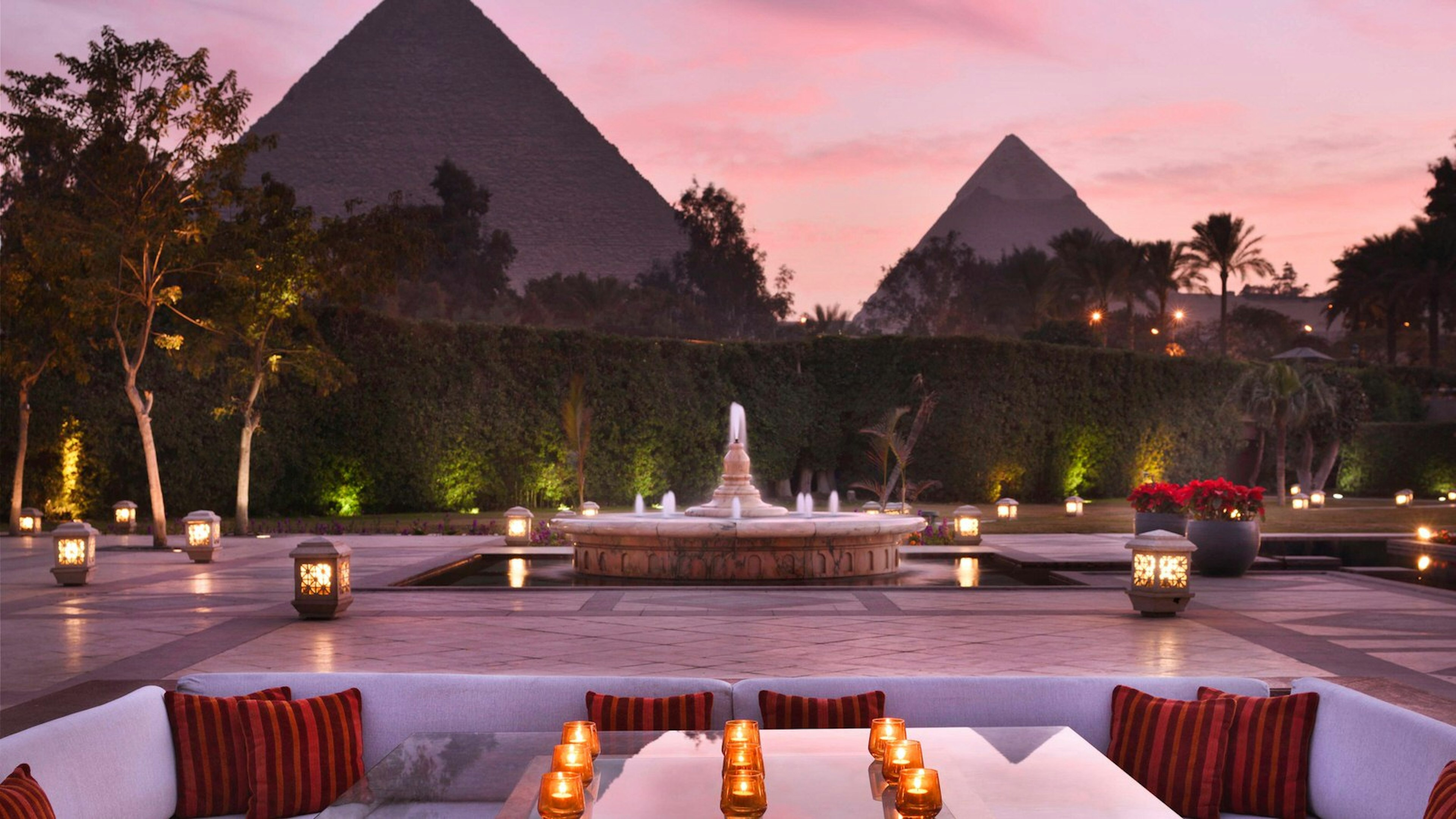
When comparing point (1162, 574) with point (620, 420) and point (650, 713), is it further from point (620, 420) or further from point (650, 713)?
point (620, 420)

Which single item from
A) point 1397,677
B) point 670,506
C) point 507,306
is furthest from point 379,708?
point 507,306

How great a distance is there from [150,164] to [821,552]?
11434 mm

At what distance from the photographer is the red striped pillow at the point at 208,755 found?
13.3 ft

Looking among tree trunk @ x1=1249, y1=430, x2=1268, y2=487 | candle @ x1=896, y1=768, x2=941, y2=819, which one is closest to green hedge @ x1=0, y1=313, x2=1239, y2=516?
tree trunk @ x1=1249, y1=430, x2=1268, y2=487

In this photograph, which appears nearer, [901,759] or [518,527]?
[901,759]

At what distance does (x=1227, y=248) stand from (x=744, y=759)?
52637 mm

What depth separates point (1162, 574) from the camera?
10.5 metres

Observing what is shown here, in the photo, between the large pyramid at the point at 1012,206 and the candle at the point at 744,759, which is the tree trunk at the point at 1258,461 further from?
the large pyramid at the point at 1012,206

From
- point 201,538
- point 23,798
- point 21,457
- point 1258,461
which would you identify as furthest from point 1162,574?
point 1258,461

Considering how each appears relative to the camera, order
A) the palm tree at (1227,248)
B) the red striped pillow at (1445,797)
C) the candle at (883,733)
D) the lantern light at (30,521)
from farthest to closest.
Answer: the palm tree at (1227,248), the lantern light at (30,521), the candle at (883,733), the red striped pillow at (1445,797)

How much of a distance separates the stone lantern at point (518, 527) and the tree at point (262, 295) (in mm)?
5227

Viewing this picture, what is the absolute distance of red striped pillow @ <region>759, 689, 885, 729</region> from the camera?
4.14m

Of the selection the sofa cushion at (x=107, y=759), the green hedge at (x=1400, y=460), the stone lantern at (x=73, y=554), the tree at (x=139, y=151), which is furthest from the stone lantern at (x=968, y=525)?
the green hedge at (x=1400, y=460)

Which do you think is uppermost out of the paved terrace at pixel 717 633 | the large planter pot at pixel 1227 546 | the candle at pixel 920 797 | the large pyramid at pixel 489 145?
the large pyramid at pixel 489 145
